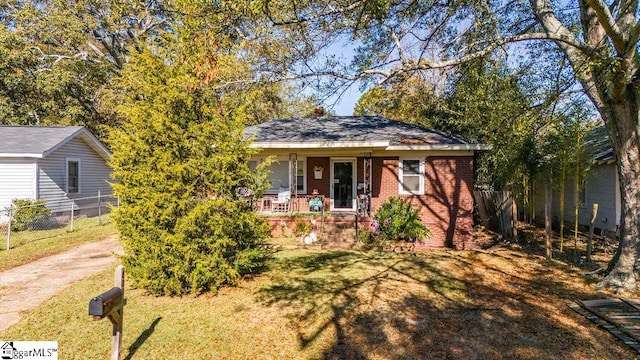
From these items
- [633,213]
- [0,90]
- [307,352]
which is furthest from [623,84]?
[0,90]

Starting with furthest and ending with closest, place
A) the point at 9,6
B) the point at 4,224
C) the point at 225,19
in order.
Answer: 1. the point at 9,6
2. the point at 4,224
3. the point at 225,19

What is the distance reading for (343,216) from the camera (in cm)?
1219

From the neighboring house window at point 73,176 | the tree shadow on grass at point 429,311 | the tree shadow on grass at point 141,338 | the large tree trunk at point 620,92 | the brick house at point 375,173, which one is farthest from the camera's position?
the neighboring house window at point 73,176

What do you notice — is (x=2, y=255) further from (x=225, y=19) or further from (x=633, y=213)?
(x=633, y=213)

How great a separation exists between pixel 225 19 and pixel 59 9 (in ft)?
62.3

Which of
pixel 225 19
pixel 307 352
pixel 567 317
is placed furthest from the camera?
pixel 225 19

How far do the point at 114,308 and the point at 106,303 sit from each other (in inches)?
9.8

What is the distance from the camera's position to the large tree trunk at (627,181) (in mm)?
6617

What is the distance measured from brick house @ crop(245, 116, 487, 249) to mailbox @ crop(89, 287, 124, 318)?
7.76m

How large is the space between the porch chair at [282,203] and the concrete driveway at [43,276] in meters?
5.22

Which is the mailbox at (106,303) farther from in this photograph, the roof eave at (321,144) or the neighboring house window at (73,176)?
the neighboring house window at (73,176)

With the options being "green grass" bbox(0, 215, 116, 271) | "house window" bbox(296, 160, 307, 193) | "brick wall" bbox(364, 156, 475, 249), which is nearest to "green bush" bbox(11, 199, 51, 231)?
"green grass" bbox(0, 215, 116, 271)

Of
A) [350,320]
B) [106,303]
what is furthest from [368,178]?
[106,303]

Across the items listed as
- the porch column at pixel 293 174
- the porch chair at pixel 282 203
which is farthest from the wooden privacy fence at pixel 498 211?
the porch chair at pixel 282 203
